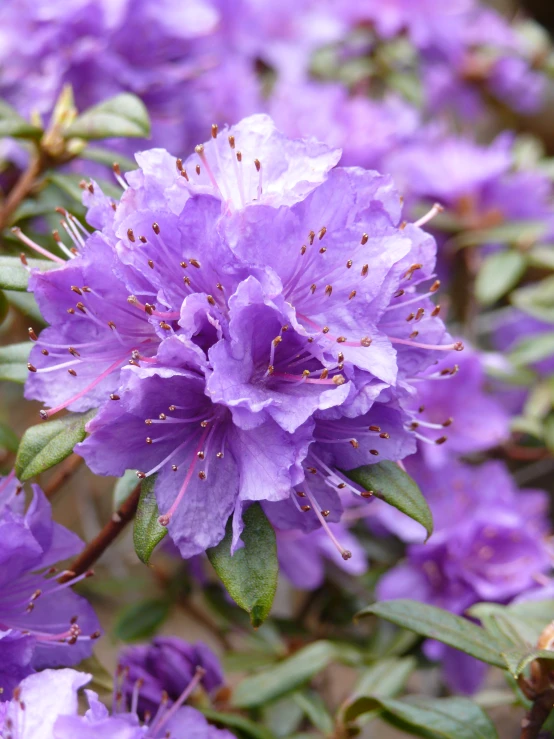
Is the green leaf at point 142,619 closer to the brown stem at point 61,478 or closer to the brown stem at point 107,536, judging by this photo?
the brown stem at point 61,478

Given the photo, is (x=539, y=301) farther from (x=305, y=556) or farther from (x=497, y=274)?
(x=305, y=556)

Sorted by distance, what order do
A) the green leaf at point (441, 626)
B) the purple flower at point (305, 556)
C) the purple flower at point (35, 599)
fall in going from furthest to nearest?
the purple flower at point (305, 556), the green leaf at point (441, 626), the purple flower at point (35, 599)

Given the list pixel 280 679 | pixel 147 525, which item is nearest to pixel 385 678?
pixel 280 679

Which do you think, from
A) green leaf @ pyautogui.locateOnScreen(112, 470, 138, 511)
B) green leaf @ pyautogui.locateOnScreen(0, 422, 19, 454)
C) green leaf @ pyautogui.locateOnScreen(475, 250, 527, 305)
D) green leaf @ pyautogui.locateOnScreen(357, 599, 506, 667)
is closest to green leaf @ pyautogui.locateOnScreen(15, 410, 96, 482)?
green leaf @ pyautogui.locateOnScreen(112, 470, 138, 511)

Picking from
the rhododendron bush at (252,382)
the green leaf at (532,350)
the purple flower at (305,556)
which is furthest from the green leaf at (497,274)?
the purple flower at (305,556)

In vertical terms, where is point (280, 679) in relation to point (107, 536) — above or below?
below

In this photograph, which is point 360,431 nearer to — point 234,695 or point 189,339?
point 189,339
